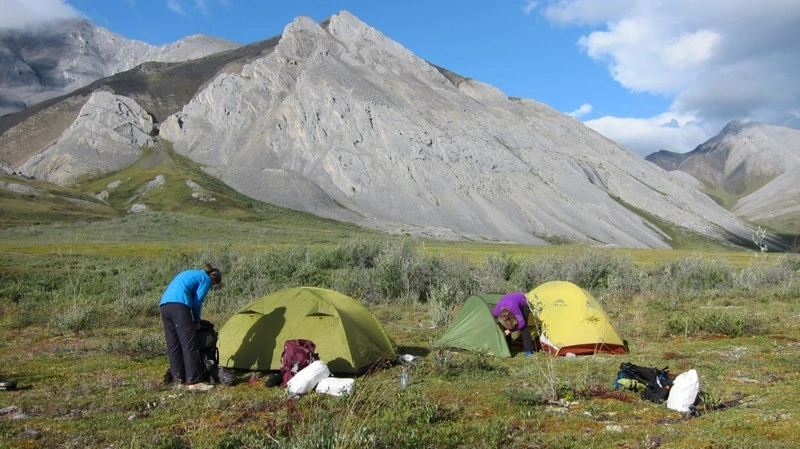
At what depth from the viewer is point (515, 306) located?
12.7 meters

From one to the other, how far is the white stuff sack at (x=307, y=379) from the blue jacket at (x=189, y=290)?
88.1 inches

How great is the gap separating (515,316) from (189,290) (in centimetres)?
697

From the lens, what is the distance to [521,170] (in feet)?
364

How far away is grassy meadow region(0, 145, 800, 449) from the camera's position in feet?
22.1

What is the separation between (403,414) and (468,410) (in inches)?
49.3

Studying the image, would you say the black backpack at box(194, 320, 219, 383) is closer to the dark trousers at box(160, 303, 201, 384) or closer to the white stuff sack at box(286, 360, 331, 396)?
the dark trousers at box(160, 303, 201, 384)

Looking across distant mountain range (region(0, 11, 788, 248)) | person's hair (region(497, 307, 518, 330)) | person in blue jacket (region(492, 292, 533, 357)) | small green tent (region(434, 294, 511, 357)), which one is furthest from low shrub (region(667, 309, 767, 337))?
distant mountain range (region(0, 11, 788, 248))

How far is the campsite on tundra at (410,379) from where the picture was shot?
6703mm

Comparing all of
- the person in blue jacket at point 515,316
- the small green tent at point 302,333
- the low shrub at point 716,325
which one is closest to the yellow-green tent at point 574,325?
the person in blue jacket at point 515,316

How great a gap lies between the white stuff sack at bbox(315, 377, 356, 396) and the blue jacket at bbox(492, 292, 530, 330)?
496 centimetres

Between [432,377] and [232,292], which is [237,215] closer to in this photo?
[232,292]

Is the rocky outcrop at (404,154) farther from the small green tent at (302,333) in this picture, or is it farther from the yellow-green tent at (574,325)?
the small green tent at (302,333)

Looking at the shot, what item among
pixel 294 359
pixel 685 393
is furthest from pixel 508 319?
pixel 294 359

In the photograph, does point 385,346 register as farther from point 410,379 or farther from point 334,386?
point 334,386
